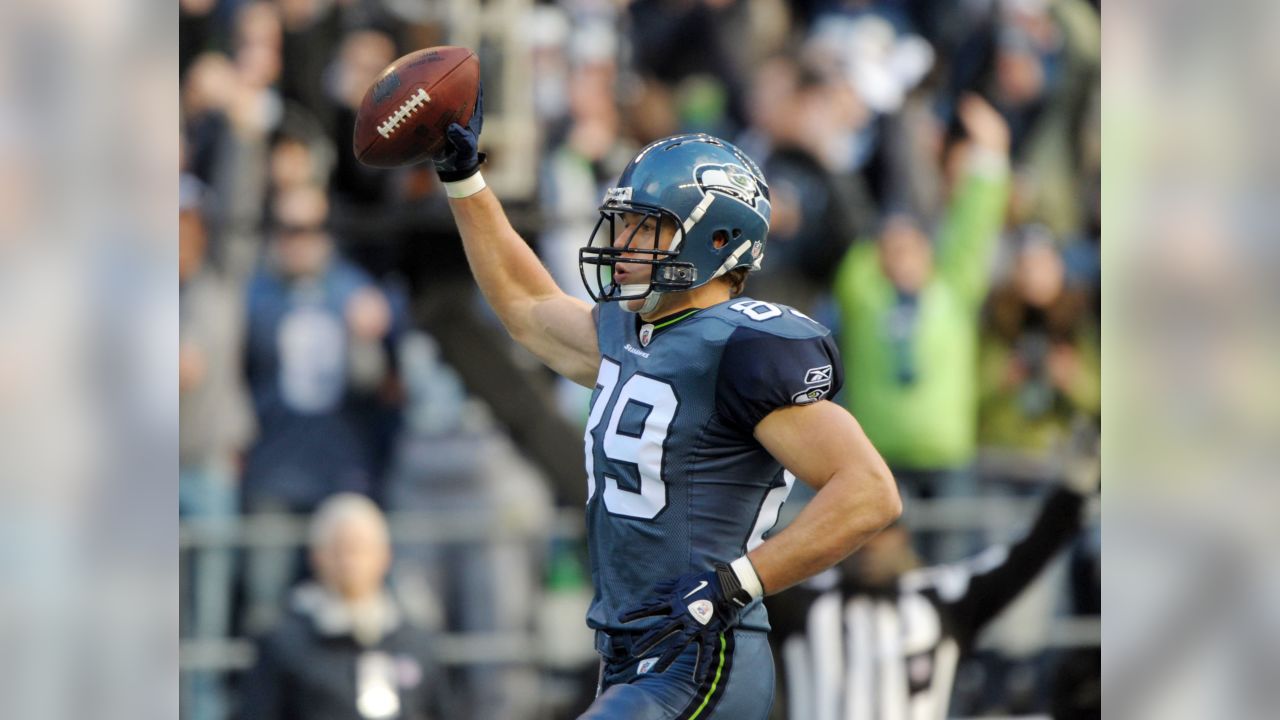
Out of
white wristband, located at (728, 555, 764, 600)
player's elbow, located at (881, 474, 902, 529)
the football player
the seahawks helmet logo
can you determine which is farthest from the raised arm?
player's elbow, located at (881, 474, 902, 529)

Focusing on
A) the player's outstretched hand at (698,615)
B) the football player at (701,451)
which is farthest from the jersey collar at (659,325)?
the player's outstretched hand at (698,615)

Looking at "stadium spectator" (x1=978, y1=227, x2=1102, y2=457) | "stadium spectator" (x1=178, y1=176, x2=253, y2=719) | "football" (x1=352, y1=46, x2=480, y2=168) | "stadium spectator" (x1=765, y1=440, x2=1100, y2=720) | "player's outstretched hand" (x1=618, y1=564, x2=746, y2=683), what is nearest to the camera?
"player's outstretched hand" (x1=618, y1=564, x2=746, y2=683)

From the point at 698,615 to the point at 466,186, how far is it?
1323mm

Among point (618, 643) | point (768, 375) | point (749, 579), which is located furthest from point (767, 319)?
point (618, 643)

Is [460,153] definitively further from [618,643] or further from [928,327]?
[928,327]

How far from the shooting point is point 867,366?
7.22m

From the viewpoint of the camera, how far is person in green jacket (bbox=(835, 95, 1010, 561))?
721cm

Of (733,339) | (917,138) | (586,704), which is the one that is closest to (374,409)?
(586,704)

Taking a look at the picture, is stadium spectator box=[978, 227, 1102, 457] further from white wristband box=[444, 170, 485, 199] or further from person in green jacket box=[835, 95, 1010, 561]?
white wristband box=[444, 170, 485, 199]

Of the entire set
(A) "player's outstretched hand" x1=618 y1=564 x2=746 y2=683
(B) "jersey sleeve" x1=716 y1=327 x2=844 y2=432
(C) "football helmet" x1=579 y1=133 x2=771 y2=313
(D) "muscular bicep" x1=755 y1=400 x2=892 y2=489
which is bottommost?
(A) "player's outstretched hand" x1=618 y1=564 x2=746 y2=683

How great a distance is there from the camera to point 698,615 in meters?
3.72

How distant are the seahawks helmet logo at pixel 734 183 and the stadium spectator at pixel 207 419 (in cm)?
346
